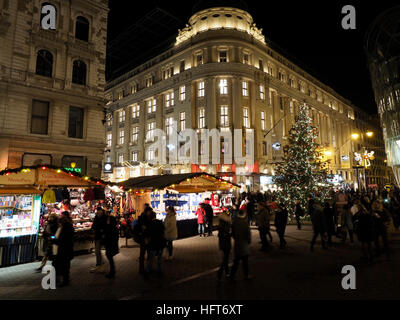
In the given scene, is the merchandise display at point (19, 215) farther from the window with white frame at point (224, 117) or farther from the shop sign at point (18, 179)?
the window with white frame at point (224, 117)

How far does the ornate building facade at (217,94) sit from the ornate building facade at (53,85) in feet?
48.6

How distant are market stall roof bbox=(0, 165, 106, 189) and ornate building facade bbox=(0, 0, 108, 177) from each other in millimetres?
7586

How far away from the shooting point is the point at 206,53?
1388 inches

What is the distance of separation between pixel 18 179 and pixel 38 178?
2.14 feet

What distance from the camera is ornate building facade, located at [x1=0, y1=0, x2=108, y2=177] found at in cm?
1705

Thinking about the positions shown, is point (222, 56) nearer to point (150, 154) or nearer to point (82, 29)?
point (150, 154)

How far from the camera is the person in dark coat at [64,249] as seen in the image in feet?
22.8

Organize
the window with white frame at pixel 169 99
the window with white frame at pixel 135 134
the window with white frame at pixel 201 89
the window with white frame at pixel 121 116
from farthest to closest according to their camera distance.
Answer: the window with white frame at pixel 121 116
the window with white frame at pixel 135 134
the window with white frame at pixel 169 99
the window with white frame at pixel 201 89

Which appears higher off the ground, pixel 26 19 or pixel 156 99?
pixel 156 99

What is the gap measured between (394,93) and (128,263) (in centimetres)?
3225

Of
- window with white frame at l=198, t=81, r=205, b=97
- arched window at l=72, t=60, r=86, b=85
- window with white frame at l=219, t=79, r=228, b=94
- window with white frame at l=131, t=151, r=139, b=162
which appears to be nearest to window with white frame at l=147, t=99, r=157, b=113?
window with white frame at l=131, t=151, r=139, b=162

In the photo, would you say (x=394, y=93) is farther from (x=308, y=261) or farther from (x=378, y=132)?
(x=378, y=132)

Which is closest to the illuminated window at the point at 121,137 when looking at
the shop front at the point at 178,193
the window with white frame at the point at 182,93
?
the window with white frame at the point at 182,93
